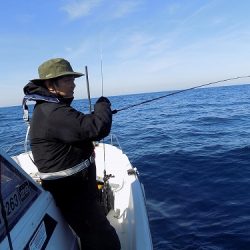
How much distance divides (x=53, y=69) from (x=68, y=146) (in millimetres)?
698

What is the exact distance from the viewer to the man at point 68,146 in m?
2.67

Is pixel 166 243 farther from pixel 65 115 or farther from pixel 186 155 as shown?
pixel 186 155

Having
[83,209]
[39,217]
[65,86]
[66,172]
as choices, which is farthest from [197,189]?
[39,217]

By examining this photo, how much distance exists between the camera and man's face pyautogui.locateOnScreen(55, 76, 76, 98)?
2.94 meters

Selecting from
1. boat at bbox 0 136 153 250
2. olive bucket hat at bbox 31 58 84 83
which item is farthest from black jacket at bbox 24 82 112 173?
boat at bbox 0 136 153 250

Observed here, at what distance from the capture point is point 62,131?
2650 mm

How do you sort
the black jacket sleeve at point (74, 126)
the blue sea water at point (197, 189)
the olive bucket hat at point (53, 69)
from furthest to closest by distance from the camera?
1. the blue sea water at point (197, 189)
2. the olive bucket hat at point (53, 69)
3. the black jacket sleeve at point (74, 126)

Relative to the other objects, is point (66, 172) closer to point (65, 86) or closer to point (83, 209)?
point (83, 209)

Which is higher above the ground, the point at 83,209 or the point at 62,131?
the point at 62,131

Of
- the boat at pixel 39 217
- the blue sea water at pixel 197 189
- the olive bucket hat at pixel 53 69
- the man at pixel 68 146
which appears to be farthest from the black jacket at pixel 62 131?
the blue sea water at pixel 197 189

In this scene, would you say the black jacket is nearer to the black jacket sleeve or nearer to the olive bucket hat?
the black jacket sleeve

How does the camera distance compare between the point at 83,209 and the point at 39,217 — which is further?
the point at 83,209

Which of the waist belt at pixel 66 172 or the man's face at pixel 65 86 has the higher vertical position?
the man's face at pixel 65 86

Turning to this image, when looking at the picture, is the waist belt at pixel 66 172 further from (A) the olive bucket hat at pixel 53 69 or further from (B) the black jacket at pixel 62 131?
(A) the olive bucket hat at pixel 53 69
